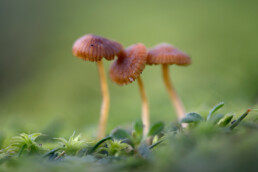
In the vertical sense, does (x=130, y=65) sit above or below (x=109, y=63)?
below

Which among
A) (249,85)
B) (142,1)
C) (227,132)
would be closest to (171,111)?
(249,85)

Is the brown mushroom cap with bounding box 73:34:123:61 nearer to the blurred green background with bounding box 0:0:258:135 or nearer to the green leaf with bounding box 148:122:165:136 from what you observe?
the green leaf with bounding box 148:122:165:136

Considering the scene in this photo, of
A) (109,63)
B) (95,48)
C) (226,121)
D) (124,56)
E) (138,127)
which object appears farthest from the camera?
(109,63)

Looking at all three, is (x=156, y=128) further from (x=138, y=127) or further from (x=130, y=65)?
(x=130, y=65)

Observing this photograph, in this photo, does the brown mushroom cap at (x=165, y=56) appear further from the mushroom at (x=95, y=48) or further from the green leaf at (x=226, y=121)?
the green leaf at (x=226, y=121)

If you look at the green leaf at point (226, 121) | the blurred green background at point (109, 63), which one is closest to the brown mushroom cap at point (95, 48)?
the blurred green background at point (109, 63)

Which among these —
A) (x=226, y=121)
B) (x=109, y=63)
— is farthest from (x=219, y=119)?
(x=109, y=63)

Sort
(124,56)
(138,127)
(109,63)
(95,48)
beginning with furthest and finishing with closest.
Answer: (109,63), (124,56), (95,48), (138,127)
